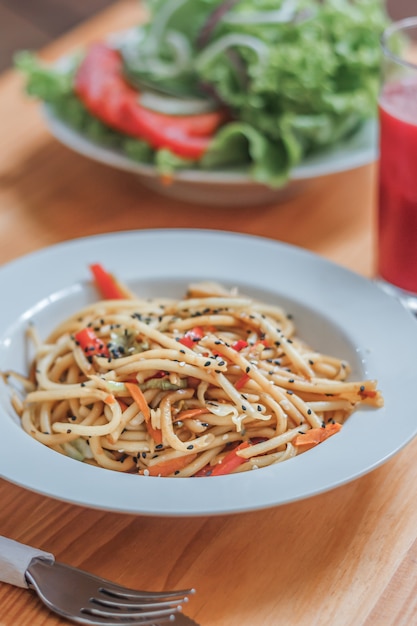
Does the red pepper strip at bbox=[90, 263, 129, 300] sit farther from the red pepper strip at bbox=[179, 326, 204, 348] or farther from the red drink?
the red drink

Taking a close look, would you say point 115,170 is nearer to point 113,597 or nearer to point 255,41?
point 255,41

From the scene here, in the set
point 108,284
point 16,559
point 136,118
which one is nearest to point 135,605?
point 16,559

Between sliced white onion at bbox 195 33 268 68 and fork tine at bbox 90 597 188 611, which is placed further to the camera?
sliced white onion at bbox 195 33 268 68

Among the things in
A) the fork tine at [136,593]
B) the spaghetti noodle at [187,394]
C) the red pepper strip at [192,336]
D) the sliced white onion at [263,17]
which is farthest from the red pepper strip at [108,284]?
the sliced white onion at [263,17]

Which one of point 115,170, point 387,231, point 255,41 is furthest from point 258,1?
point 387,231

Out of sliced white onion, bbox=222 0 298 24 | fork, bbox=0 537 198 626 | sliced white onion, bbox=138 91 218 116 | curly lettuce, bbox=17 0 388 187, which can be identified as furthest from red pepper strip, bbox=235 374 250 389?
sliced white onion, bbox=222 0 298 24

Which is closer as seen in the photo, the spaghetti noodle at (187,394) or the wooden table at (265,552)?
the wooden table at (265,552)

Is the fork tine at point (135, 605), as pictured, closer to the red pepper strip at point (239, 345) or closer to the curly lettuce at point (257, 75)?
the red pepper strip at point (239, 345)

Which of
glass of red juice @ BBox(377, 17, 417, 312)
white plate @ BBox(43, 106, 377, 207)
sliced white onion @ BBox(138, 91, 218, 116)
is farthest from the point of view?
sliced white onion @ BBox(138, 91, 218, 116)
